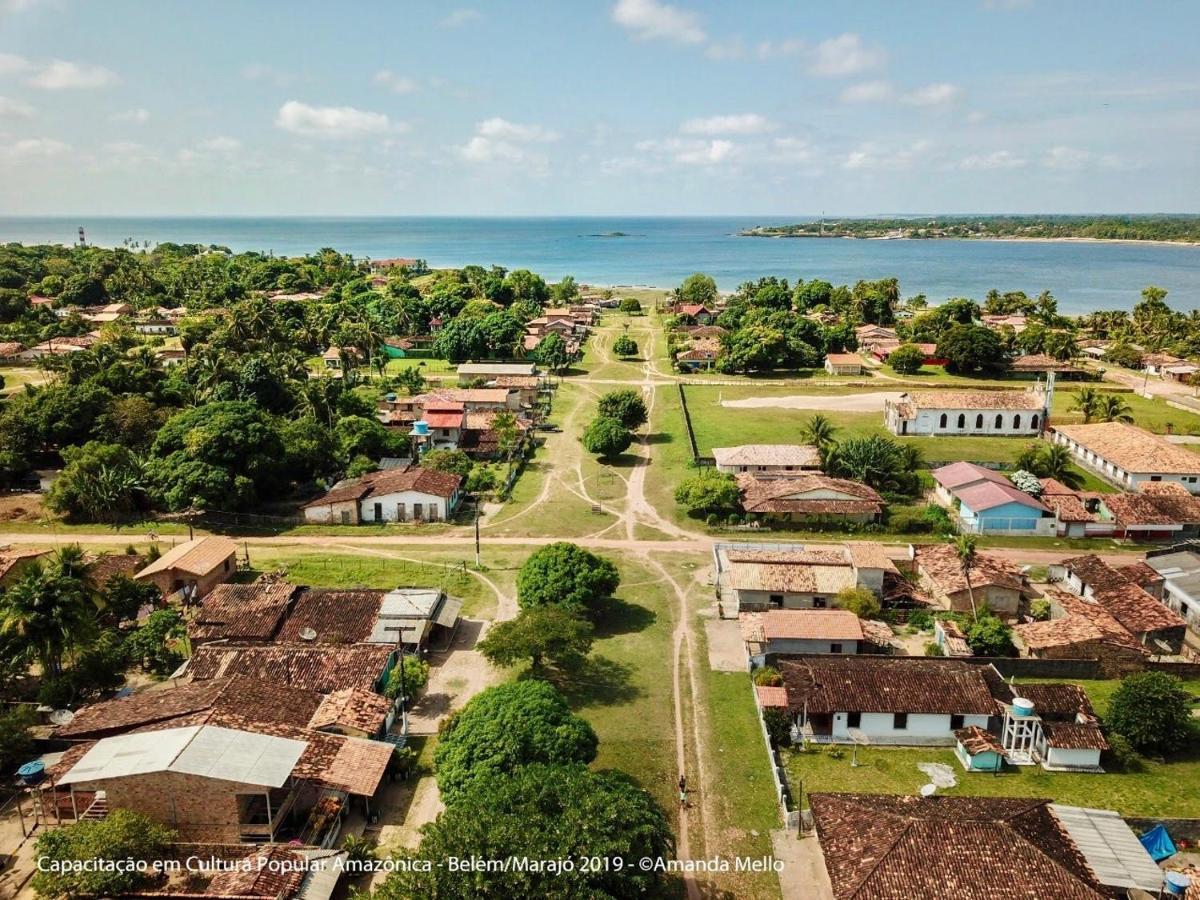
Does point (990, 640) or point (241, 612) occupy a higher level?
point (241, 612)

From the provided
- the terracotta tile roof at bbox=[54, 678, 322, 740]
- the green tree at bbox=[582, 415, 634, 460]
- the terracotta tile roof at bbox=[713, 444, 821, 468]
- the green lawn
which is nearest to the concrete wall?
the green lawn

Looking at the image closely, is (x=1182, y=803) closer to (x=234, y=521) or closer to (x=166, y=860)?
(x=166, y=860)

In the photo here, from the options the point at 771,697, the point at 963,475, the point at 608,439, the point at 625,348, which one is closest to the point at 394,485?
the point at 608,439

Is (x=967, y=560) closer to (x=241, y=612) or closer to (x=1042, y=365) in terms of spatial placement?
(x=241, y=612)

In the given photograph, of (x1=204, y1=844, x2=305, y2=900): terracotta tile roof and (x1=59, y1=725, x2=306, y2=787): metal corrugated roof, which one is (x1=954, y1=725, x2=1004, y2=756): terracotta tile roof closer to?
(x1=204, y1=844, x2=305, y2=900): terracotta tile roof

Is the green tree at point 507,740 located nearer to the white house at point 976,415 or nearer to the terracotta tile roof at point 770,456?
the terracotta tile roof at point 770,456

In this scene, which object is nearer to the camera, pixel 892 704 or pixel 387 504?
pixel 892 704
